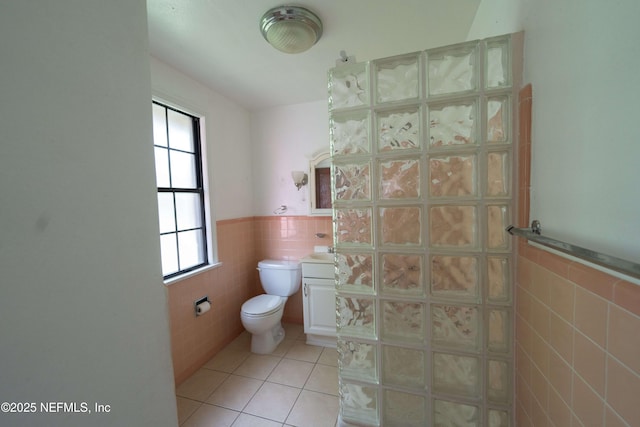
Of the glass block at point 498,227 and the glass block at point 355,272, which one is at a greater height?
the glass block at point 498,227

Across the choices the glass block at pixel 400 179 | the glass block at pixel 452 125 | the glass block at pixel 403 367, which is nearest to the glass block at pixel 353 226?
the glass block at pixel 400 179

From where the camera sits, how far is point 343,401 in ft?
3.88

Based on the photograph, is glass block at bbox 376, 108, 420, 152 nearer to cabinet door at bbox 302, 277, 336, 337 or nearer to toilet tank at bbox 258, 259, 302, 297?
cabinet door at bbox 302, 277, 336, 337

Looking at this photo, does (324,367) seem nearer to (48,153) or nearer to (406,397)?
(406,397)

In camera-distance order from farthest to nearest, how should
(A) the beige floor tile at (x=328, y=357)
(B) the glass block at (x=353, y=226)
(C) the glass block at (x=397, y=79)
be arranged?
1. (A) the beige floor tile at (x=328, y=357)
2. (B) the glass block at (x=353, y=226)
3. (C) the glass block at (x=397, y=79)

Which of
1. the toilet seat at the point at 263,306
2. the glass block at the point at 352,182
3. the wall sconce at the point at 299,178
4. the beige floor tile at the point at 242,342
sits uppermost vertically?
the wall sconce at the point at 299,178

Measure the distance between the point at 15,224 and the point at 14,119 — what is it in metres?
0.16

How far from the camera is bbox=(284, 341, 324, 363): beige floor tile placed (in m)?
2.05

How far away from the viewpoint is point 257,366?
77.0 inches

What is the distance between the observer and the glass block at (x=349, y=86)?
1.06 meters

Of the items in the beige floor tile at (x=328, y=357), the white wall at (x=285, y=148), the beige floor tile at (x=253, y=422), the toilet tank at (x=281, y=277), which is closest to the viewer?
the beige floor tile at (x=253, y=422)

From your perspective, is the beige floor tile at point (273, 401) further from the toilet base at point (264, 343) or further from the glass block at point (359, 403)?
the glass block at point (359, 403)

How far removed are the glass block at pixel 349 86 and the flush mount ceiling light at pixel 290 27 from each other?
0.44m

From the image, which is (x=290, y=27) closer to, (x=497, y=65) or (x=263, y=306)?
(x=497, y=65)
